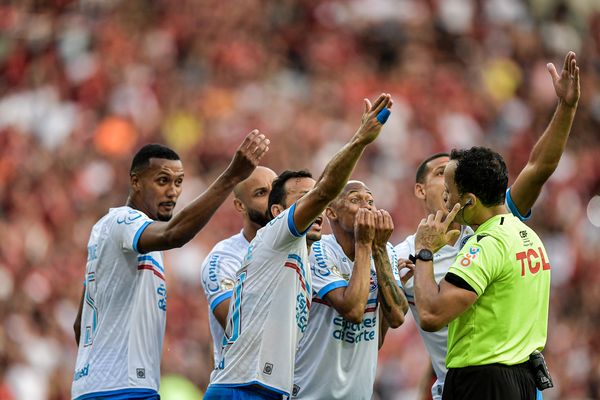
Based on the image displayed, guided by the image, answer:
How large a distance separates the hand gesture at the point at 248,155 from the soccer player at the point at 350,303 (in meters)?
0.89

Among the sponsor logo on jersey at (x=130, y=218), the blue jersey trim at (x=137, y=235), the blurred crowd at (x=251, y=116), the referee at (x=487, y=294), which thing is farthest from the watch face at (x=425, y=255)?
the blurred crowd at (x=251, y=116)

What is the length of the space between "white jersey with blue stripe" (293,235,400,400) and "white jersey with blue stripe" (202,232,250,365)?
749mm

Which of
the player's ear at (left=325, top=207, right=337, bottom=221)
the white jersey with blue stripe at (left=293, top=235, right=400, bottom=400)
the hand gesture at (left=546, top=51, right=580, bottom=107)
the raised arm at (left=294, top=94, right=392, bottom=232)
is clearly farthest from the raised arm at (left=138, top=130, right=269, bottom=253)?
the hand gesture at (left=546, top=51, right=580, bottom=107)

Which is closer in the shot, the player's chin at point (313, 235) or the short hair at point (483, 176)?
the short hair at point (483, 176)

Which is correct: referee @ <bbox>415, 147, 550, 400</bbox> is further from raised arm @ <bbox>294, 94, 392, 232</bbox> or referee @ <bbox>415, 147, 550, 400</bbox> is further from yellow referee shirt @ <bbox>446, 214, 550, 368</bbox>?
raised arm @ <bbox>294, 94, 392, 232</bbox>

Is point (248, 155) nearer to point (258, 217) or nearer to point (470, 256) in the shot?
point (470, 256)

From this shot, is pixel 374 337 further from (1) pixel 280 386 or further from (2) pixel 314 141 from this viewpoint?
(2) pixel 314 141

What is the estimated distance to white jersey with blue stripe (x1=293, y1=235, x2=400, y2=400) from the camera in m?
7.46

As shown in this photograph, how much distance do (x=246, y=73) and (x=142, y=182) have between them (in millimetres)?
10510

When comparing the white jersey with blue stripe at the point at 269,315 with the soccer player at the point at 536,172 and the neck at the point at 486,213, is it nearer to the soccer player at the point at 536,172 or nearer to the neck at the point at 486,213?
the soccer player at the point at 536,172

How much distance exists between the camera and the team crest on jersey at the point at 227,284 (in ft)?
26.7

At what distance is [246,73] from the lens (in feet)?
59.2

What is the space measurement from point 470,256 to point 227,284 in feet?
7.70

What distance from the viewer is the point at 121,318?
733cm
